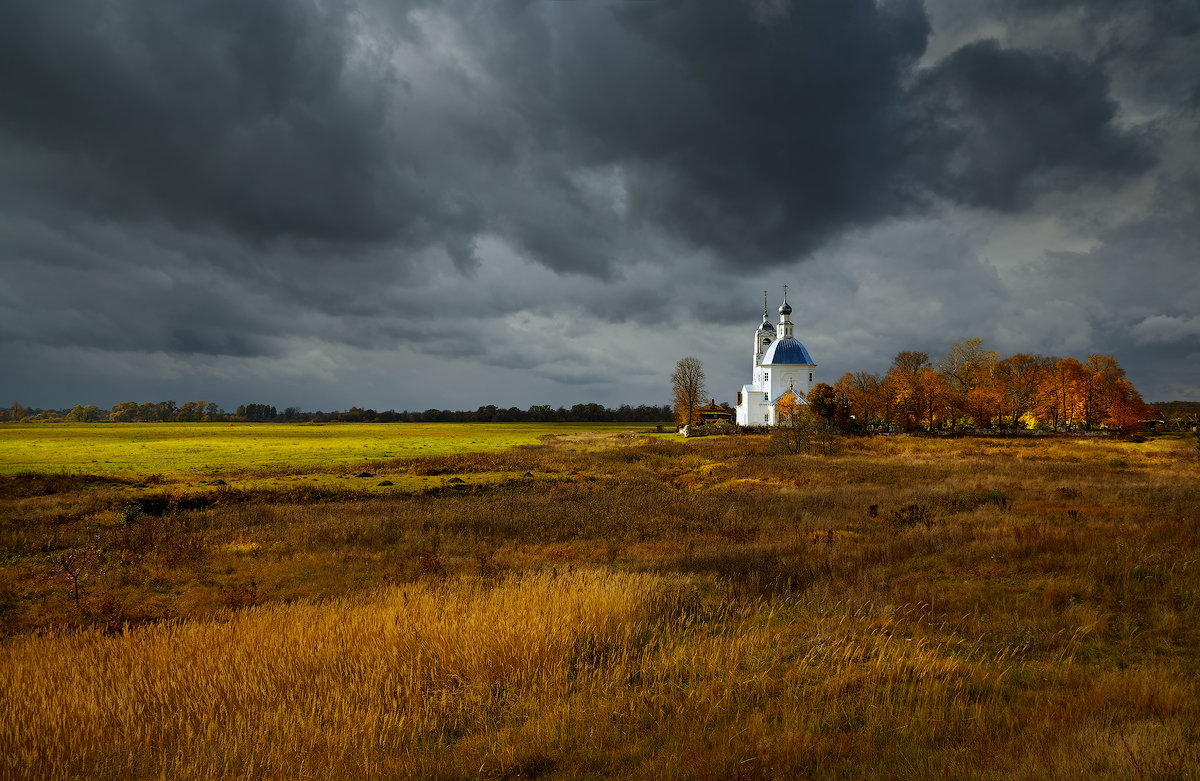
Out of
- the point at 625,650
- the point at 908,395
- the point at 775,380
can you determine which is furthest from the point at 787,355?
the point at 625,650

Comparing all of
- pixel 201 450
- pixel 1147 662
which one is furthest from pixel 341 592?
pixel 201 450

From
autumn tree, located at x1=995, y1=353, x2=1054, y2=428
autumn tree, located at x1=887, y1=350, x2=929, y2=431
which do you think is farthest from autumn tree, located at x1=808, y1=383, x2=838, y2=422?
autumn tree, located at x1=995, y1=353, x2=1054, y2=428

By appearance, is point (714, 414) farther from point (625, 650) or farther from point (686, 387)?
point (625, 650)

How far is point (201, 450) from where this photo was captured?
2207 inches

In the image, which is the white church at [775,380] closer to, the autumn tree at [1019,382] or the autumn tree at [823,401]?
the autumn tree at [823,401]

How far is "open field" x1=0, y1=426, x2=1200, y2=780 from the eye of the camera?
17.0ft

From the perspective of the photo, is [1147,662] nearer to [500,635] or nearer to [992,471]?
[500,635]

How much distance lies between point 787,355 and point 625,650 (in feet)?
322

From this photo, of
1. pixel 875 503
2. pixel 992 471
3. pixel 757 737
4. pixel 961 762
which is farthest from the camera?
pixel 992 471

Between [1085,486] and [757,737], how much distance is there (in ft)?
90.9

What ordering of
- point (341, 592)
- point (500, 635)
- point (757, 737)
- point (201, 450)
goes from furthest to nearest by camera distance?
point (201, 450) < point (341, 592) < point (500, 635) < point (757, 737)

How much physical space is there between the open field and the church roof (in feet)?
263

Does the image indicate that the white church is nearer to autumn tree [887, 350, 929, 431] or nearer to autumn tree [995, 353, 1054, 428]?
autumn tree [887, 350, 929, 431]

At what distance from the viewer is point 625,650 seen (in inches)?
289
